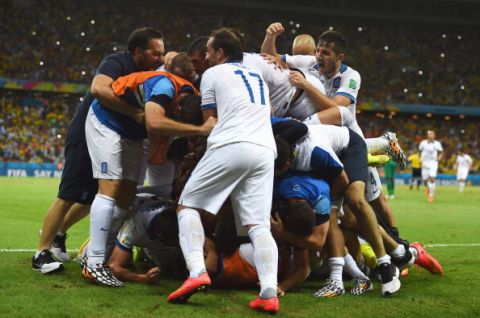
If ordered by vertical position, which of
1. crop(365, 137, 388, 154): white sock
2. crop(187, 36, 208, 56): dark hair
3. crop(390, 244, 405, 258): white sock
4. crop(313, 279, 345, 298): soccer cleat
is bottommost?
crop(313, 279, 345, 298): soccer cleat

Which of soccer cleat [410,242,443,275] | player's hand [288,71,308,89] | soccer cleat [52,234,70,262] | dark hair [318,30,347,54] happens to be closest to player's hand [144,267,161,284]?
soccer cleat [52,234,70,262]

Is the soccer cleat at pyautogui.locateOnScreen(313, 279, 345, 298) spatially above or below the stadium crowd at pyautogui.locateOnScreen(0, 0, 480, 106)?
below

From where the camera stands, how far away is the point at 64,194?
20.9ft

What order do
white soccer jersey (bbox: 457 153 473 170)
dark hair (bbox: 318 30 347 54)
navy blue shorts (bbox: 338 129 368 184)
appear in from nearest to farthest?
1. navy blue shorts (bbox: 338 129 368 184)
2. dark hair (bbox: 318 30 347 54)
3. white soccer jersey (bbox: 457 153 473 170)

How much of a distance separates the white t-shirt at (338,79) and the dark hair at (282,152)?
1.86m

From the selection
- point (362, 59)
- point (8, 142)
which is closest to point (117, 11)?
point (8, 142)

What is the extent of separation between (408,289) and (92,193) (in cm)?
316

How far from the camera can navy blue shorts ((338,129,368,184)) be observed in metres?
6.02

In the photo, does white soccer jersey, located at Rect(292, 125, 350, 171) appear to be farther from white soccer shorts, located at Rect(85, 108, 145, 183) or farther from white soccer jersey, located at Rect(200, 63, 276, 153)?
white soccer shorts, located at Rect(85, 108, 145, 183)

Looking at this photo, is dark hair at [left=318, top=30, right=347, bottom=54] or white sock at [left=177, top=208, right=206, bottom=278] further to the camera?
dark hair at [left=318, top=30, right=347, bottom=54]

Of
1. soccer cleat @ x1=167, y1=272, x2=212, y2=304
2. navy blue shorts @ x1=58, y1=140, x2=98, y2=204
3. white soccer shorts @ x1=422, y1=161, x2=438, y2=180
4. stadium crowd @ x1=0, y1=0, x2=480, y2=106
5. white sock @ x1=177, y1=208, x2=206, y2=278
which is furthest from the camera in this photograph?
stadium crowd @ x1=0, y1=0, x2=480, y2=106

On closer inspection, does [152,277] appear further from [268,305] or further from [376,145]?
[376,145]

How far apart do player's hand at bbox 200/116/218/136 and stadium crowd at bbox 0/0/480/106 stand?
114ft

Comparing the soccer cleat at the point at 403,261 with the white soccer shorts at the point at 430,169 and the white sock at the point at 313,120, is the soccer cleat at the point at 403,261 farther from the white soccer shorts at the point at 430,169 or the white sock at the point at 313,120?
the white soccer shorts at the point at 430,169
